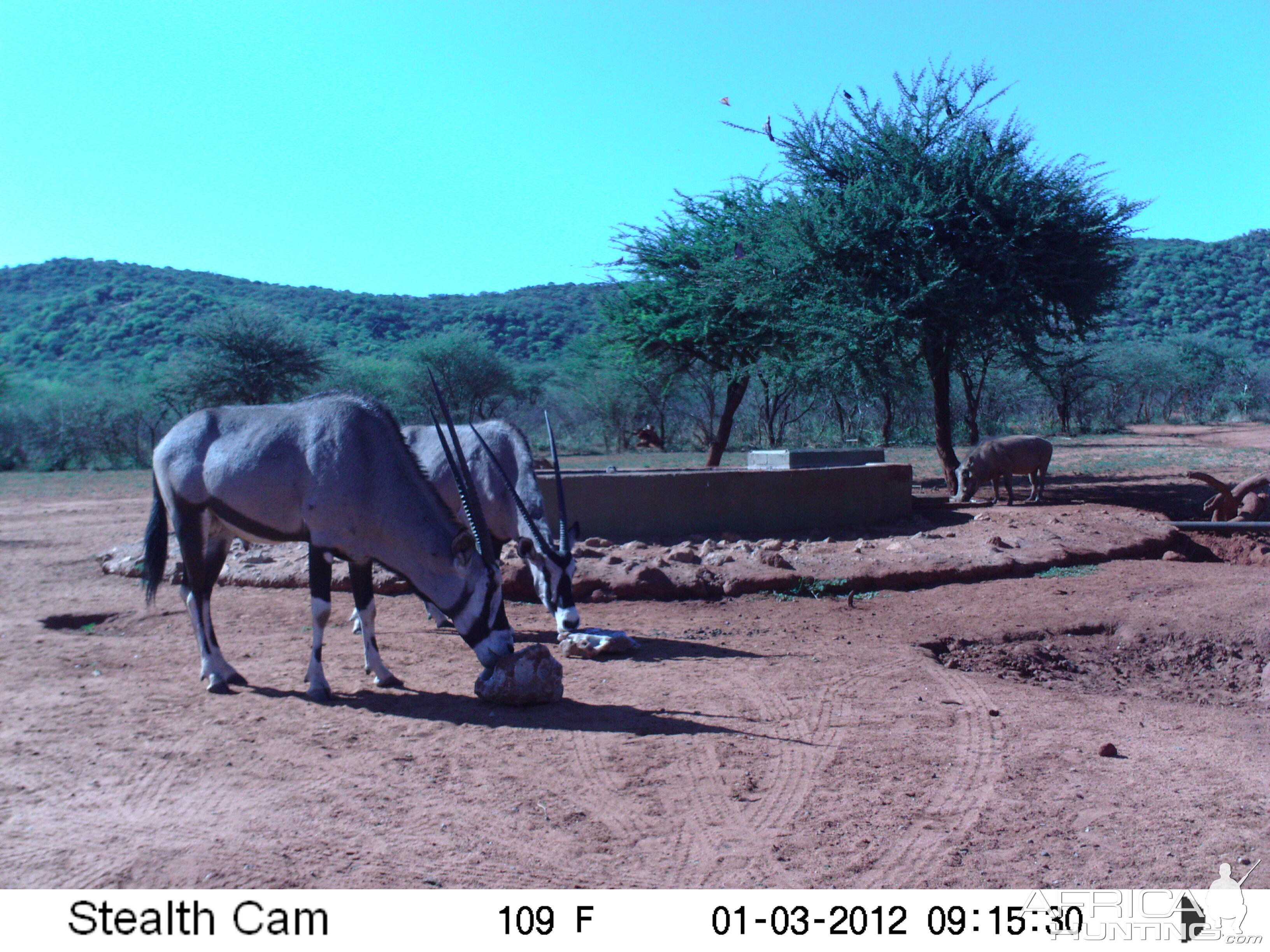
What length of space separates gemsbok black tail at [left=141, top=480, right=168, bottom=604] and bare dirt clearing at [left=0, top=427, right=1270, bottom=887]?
56cm

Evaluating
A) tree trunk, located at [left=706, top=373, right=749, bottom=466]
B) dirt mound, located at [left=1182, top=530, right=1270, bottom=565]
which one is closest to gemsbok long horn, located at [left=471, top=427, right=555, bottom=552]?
dirt mound, located at [left=1182, top=530, right=1270, bottom=565]

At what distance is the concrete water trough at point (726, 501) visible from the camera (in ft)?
37.8

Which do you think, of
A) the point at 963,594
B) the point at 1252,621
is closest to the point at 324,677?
the point at 963,594

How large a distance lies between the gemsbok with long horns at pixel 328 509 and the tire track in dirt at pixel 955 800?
8.44ft

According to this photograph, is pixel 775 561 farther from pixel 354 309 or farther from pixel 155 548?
pixel 354 309

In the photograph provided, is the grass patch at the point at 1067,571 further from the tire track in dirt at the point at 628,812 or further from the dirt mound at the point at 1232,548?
the tire track in dirt at the point at 628,812

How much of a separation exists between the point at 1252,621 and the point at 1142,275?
7276 centimetres

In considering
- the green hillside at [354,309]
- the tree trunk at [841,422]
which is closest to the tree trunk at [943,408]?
the tree trunk at [841,422]

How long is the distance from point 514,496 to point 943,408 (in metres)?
12.5

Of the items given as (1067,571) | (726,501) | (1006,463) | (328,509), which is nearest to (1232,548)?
(1067,571)

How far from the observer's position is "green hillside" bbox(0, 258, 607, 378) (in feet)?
179

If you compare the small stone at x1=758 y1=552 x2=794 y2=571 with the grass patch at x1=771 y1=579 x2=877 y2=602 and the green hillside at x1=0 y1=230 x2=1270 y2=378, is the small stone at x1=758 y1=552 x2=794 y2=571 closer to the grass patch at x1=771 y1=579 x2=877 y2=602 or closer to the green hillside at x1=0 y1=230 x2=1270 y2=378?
the grass patch at x1=771 y1=579 x2=877 y2=602
